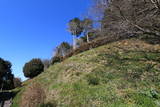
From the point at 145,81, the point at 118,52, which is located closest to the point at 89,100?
the point at 145,81

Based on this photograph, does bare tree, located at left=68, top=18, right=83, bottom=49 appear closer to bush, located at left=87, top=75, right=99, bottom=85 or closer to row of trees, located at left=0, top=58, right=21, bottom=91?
row of trees, located at left=0, top=58, right=21, bottom=91

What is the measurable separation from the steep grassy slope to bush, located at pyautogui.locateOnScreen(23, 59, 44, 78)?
16.5 metres

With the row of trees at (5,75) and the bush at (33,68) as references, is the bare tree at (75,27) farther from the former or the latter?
the row of trees at (5,75)

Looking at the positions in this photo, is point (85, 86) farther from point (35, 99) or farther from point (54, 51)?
point (54, 51)

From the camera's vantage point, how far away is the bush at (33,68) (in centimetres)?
2833

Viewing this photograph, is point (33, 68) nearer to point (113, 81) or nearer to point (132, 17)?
point (113, 81)

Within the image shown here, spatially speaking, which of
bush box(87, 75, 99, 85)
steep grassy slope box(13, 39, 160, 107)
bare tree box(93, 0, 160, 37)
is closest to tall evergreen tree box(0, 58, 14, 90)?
steep grassy slope box(13, 39, 160, 107)

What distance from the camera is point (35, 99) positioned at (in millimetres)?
9945

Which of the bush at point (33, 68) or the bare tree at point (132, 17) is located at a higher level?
the bush at point (33, 68)

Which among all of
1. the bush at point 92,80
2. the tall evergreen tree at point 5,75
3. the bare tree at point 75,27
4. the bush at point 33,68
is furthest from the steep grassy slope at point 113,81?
the bare tree at point 75,27

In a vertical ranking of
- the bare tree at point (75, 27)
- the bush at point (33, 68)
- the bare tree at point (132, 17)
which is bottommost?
the bare tree at point (132, 17)

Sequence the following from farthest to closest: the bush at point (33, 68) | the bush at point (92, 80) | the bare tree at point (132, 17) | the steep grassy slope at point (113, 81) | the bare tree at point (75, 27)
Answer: the bare tree at point (75, 27), the bush at point (33, 68), the bush at point (92, 80), the bare tree at point (132, 17), the steep grassy slope at point (113, 81)

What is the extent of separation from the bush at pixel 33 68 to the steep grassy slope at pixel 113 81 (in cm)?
1649

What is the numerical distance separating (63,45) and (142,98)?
3338 cm
